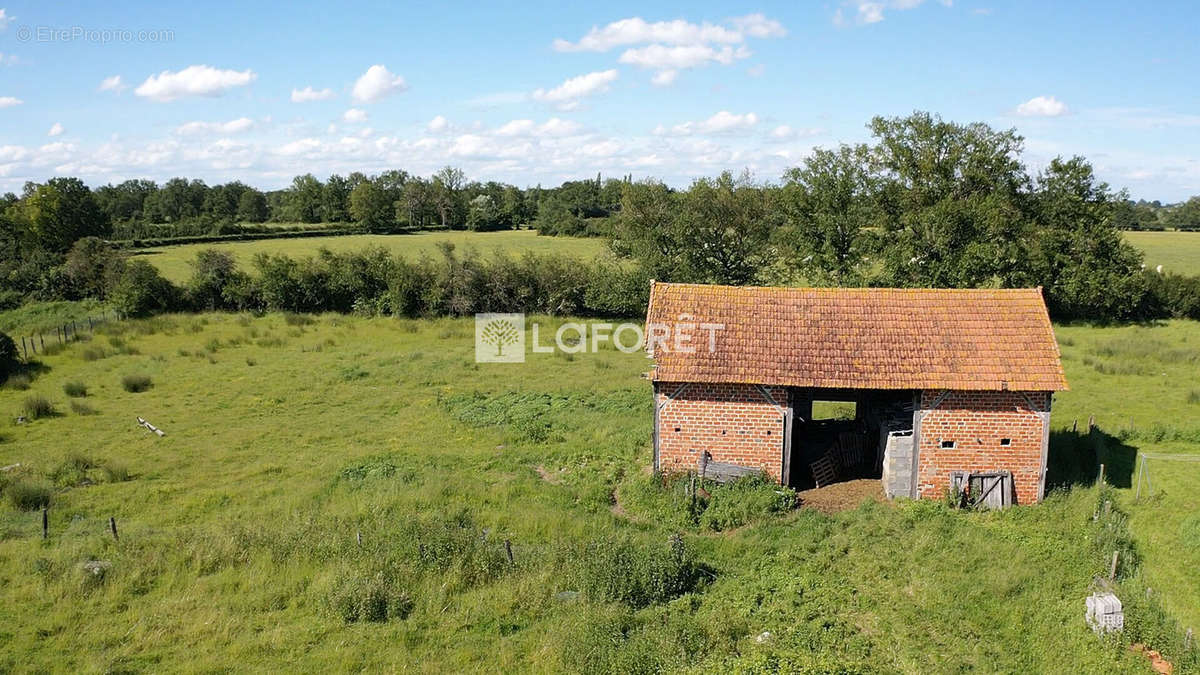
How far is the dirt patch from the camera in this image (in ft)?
49.9

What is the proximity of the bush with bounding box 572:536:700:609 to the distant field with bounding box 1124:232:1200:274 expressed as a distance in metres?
53.1

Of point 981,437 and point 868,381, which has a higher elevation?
point 868,381

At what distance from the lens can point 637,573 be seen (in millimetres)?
11859

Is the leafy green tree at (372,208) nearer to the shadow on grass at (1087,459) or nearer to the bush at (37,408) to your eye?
the bush at (37,408)

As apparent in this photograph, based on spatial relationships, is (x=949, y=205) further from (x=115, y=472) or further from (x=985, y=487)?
(x=115, y=472)

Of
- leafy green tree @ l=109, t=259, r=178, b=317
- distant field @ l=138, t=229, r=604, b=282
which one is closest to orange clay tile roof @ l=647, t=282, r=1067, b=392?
leafy green tree @ l=109, t=259, r=178, b=317

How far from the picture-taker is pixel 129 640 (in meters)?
10.6

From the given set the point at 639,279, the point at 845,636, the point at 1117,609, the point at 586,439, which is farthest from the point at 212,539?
the point at 639,279

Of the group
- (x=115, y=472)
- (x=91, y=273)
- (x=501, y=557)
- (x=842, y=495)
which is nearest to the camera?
(x=501, y=557)

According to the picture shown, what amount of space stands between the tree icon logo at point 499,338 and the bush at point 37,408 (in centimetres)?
1446

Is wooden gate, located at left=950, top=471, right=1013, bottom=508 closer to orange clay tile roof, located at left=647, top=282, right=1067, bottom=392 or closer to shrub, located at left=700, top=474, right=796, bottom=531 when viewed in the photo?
orange clay tile roof, located at left=647, top=282, right=1067, bottom=392

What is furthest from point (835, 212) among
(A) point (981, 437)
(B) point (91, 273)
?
(B) point (91, 273)

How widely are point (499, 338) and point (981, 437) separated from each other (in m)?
24.8

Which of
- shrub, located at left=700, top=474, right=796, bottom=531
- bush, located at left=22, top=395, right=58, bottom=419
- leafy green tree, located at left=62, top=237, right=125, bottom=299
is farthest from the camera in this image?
leafy green tree, located at left=62, top=237, right=125, bottom=299
